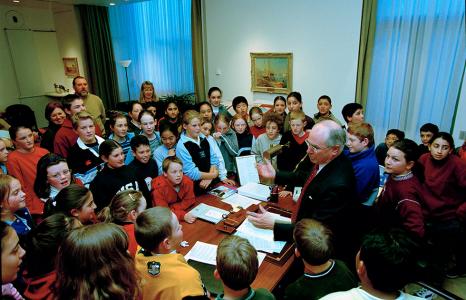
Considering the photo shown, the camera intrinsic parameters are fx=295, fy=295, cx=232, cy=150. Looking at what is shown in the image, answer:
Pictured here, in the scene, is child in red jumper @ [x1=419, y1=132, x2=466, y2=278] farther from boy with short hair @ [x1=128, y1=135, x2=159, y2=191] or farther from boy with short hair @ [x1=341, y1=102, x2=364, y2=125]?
boy with short hair @ [x1=128, y1=135, x2=159, y2=191]

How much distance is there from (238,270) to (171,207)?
1371 mm

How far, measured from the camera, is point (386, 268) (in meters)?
1.15

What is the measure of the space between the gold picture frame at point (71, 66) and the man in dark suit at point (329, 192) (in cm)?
860

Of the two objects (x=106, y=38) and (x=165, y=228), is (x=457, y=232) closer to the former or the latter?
(x=165, y=228)

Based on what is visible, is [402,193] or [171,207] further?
[171,207]

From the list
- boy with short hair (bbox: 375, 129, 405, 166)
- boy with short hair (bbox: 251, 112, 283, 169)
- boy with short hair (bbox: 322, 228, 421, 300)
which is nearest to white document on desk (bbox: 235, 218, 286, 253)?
boy with short hair (bbox: 322, 228, 421, 300)

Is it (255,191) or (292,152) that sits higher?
(292,152)

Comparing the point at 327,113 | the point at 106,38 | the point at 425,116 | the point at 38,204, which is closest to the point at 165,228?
the point at 38,204

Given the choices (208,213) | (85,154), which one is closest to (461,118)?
(208,213)

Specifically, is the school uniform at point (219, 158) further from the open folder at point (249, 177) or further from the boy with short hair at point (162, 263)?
the boy with short hair at point (162, 263)

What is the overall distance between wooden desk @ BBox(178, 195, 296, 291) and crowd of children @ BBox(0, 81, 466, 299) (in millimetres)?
100

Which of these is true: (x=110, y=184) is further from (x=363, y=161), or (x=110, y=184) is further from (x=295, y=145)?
(x=363, y=161)

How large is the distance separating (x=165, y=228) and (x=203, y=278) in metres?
0.49

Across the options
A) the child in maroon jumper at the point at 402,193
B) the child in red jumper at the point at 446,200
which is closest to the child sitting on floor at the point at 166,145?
the child in maroon jumper at the point at 402,193
